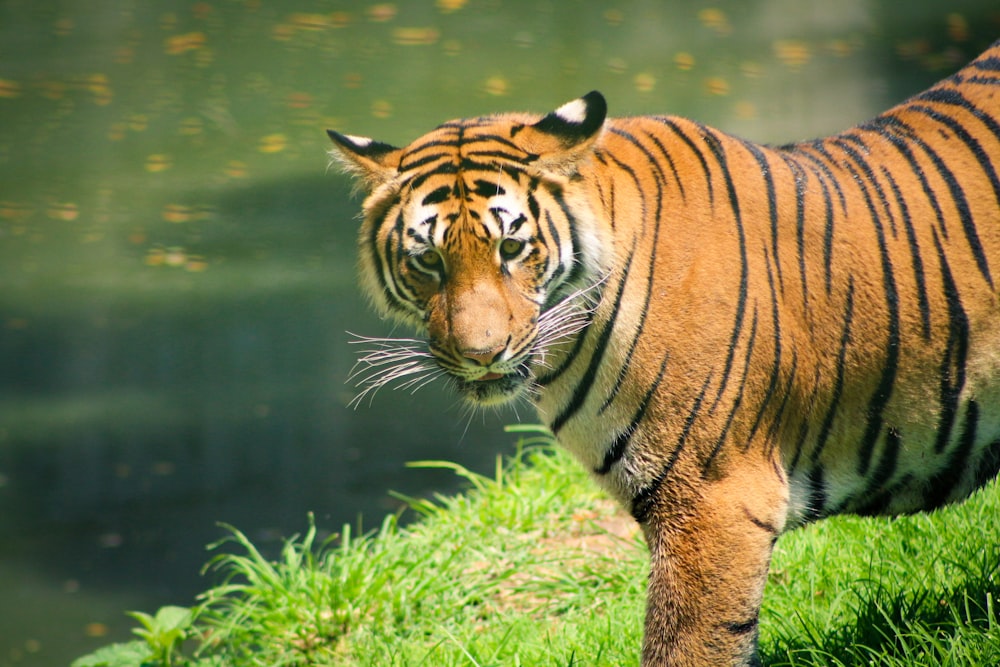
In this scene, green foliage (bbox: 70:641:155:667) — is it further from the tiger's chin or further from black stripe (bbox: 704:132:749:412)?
black stripe (bbox: 704:132:749:412)

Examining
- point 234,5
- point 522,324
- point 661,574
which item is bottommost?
point 661,574

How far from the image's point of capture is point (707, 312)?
266 cm

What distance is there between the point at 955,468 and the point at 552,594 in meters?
1.66

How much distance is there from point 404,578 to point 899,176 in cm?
236

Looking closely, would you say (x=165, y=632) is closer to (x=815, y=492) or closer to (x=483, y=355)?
(x=483, y=355)

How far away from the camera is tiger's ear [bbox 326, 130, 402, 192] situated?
2760mm

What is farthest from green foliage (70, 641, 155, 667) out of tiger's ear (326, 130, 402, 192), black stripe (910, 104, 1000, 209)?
black stripe (910, 104, 1000, 209)

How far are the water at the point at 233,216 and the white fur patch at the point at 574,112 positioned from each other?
2.59 m

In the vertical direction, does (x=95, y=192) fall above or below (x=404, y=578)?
above

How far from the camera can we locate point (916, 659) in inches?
107

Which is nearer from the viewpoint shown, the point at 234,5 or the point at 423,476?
the point at 423,476

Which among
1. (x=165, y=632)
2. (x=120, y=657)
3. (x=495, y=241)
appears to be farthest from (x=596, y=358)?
(x=120, y=657)

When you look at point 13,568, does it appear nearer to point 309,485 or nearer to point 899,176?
point 309,485

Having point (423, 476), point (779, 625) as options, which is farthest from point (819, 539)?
point (423, 476)
